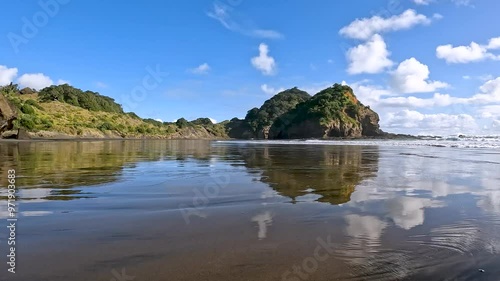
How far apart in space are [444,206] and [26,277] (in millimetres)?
7391

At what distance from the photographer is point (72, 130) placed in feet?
230

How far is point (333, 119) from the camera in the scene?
452 feet

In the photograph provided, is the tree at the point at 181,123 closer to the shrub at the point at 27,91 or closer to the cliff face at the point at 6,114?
the shrub at the point at 27,91

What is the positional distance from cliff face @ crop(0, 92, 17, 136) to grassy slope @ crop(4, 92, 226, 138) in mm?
4717

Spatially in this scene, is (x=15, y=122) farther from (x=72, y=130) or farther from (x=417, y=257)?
(x=417, y=257)

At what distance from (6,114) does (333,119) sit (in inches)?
4647

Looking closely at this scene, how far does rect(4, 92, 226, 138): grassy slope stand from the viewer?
194 ft

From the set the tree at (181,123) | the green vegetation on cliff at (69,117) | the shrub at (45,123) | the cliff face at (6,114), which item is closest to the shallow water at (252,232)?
the cliff face at (6,114)

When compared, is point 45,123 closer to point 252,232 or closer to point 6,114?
point 6,114

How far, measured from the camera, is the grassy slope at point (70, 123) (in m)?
59.1

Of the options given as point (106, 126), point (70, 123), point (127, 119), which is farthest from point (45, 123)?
point (127, 119)

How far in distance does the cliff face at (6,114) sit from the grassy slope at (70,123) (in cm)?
472

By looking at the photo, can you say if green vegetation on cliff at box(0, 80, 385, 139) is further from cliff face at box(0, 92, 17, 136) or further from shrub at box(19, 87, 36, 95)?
cliff face at box(0, 92, 17, 136)

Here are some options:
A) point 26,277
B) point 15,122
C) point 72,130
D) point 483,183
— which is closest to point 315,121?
point 72,130
